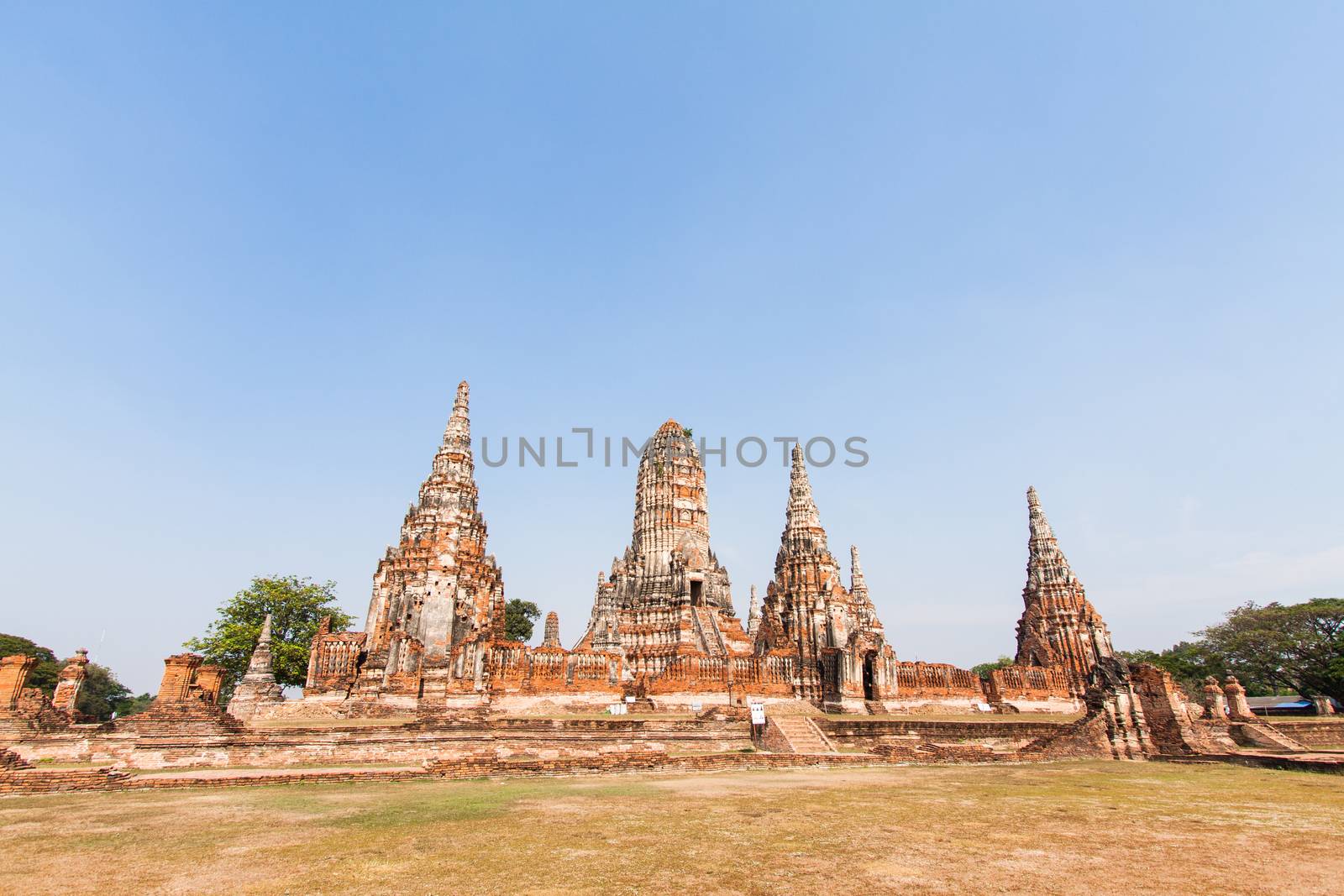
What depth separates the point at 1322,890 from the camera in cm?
552

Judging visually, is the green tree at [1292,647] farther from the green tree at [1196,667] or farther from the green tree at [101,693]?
the green tree at [101,693]

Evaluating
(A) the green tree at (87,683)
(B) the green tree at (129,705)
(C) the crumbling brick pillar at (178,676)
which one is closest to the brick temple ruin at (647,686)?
(C) the crumbling brick pillar at (178,676)

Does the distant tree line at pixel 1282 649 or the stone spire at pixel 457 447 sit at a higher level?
the stone spire at pixel 457 447

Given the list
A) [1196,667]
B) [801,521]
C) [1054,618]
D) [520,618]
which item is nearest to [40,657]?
[520,618]

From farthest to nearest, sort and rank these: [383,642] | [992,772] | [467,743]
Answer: [383,642] < [467,743] < [992,772]

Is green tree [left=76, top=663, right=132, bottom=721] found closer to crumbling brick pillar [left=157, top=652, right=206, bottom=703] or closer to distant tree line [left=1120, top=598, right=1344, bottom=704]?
crumbling brick pillar [left=157, top=652, right=206, bottom=703]

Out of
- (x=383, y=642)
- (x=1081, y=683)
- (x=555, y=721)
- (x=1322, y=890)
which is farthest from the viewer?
(x=1081, y=683)

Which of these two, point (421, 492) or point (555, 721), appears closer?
point (555, 721)

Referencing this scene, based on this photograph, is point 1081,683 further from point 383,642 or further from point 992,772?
point 383,642

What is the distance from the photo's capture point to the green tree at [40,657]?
1948 inches

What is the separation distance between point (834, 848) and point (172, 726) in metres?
15.4

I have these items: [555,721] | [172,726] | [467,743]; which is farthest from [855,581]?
[172,726]

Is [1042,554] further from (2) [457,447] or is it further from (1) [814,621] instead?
(2) [457,447]

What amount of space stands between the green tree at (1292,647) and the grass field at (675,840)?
47527mm
